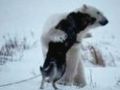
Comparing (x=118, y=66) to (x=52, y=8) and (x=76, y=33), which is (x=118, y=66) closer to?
(x=76, y=33)

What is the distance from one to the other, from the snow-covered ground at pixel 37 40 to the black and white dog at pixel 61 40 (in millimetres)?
52

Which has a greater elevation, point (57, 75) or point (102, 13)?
point (102, 13)

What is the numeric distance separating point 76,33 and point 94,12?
216mm

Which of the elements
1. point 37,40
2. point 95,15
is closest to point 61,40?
point 37,40

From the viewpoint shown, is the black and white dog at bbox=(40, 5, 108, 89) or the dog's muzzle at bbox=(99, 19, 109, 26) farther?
the dog's muzzle at bbox=(99, 19, 109, 26)

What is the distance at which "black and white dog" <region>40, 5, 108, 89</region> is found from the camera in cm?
206

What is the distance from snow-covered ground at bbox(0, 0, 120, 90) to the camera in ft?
6.75

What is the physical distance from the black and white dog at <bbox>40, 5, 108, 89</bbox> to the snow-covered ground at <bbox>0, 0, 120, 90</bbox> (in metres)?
0.05

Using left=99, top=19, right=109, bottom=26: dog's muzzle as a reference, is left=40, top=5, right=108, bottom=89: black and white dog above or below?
below

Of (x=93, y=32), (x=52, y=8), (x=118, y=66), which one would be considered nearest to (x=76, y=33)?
(x=93, y=32)

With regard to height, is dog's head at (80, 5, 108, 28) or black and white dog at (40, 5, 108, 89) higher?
dog's head at (80, 5, 108, 28)

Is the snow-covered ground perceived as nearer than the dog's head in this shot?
Yes

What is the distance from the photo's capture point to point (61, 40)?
210cm

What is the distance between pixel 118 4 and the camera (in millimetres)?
2314
